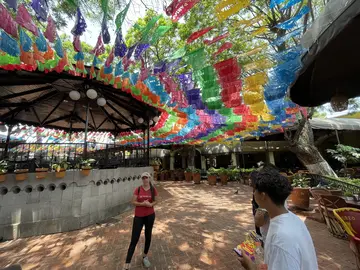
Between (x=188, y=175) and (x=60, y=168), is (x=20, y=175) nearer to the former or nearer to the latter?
(x=60, y=168)

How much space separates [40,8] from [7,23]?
670mm

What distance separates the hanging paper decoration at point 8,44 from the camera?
3.35 metres

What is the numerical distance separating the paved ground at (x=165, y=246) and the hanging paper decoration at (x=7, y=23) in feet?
14.4

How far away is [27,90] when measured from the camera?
268 inches

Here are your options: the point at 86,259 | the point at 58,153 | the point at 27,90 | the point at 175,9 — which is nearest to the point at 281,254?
the point at 175,9

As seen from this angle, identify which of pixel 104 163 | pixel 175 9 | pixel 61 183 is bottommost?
pixel 61 183

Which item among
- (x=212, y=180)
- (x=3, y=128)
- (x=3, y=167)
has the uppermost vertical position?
(x=3, y=128)

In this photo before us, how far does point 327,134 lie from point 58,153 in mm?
19232

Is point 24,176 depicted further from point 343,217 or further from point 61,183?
point 343,217

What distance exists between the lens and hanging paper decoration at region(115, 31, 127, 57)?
3788 millimetres

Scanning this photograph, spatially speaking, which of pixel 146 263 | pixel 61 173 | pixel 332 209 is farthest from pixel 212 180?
pixel 146 263

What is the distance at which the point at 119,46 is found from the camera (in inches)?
153

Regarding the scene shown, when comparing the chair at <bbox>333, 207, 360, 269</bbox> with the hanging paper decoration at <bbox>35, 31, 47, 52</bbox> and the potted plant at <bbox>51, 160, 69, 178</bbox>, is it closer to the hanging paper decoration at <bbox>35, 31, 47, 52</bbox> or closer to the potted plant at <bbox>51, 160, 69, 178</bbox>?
the hanging paper decoration at <bbox>35, 31, 47, 52</bbox>

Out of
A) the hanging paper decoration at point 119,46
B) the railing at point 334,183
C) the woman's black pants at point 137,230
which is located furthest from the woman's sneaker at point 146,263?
the railing at point 334,183
